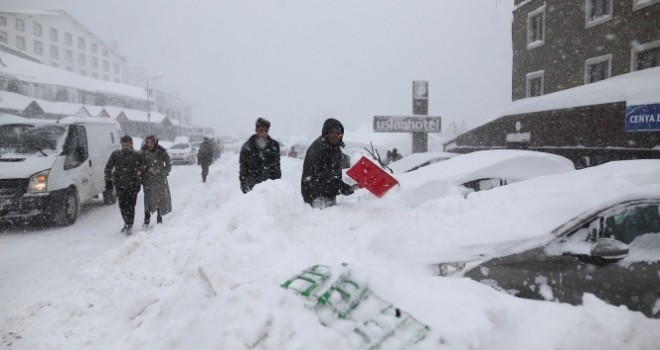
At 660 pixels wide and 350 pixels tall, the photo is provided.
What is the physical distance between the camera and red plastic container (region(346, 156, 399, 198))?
5.61 meters

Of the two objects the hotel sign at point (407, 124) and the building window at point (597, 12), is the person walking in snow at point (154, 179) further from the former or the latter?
the building window at point (597, 12)

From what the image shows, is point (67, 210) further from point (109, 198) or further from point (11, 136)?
point (109, 198)

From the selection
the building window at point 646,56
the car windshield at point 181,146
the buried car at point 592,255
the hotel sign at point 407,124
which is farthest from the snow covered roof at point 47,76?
the buried car at point 592,255

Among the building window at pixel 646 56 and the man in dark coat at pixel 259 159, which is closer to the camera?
the man in dark coat at pixel 259 159

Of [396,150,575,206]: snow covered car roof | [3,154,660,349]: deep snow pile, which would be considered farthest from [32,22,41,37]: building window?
[396,150,575,206]: snow covered car roof

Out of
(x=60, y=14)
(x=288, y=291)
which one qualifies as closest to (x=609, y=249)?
(x=288, y=291)

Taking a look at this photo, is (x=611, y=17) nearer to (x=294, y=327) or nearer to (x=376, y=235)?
(x=376, y=235)

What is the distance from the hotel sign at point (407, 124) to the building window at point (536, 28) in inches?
369

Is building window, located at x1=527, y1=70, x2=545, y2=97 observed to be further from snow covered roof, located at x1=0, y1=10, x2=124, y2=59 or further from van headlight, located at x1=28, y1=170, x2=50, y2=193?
snow covered roof, located at x1=0, y1=10, x2=124, y2=59

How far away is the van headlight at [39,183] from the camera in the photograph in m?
7.22

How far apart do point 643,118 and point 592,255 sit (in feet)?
31.4

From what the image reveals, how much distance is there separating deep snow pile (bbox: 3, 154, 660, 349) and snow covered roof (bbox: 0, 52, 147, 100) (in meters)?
44.1

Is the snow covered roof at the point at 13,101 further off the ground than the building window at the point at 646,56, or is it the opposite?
the snow covered roof at the point at 13,101

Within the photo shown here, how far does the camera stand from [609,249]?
2.97m
